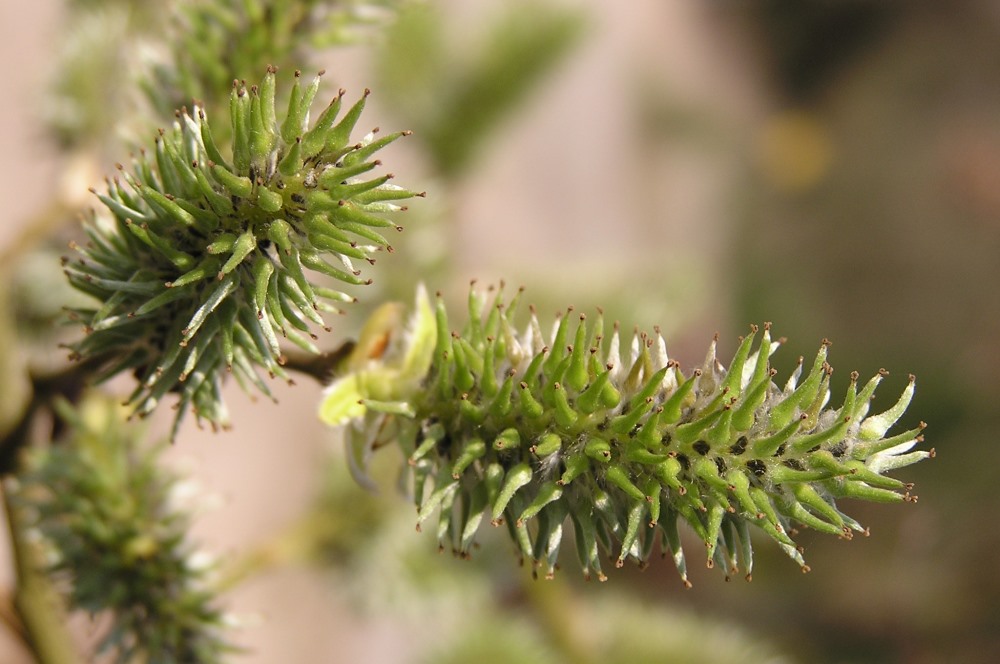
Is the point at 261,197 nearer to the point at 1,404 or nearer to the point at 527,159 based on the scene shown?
the point at 1,404

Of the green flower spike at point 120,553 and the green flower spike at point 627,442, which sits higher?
the green flower spike at point 627,442

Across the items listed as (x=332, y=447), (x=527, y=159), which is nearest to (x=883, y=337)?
(x=527, y=159)

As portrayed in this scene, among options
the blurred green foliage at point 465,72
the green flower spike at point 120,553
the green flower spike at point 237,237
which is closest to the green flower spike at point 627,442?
the green flower spike at point 237,237

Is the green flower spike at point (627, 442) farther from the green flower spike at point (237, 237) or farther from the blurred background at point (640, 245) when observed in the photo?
the blurred background at point (640, 245)

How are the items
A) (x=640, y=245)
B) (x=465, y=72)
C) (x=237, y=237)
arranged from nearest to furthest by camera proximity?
(x=237, y=237)
(x=465, y=72)
(x=640, y=245)

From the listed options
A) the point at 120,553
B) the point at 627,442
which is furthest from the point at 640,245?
the point at 627,442

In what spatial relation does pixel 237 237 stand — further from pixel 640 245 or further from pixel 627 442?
pixel 640 245
